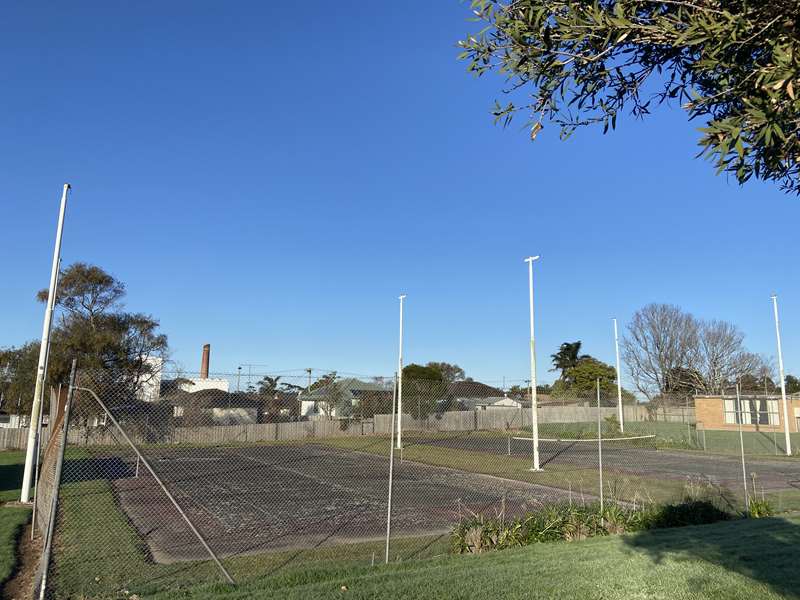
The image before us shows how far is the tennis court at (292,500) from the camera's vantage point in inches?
408

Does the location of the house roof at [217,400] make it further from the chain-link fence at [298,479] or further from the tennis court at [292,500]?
the tennis court at [292,500]

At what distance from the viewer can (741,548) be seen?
7.99 meters

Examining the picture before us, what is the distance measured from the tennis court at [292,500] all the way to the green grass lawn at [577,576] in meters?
1.69

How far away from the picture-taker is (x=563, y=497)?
14.8 meters

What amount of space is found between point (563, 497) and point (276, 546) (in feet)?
26.4

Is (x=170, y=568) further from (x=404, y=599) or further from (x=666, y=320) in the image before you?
(x=666, y=320)

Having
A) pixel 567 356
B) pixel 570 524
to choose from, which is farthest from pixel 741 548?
pixel 567 356

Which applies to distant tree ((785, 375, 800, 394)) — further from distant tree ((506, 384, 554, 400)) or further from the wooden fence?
the wooden fence

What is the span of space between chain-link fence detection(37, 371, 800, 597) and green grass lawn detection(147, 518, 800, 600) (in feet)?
2.21

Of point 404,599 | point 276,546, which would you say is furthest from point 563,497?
point 404,599

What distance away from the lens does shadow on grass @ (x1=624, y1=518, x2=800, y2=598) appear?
21.7 ft

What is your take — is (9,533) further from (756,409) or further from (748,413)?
(756,409)

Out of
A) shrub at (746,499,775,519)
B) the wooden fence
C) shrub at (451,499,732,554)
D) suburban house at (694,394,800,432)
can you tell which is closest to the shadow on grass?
shrub at (451,499,732,554)

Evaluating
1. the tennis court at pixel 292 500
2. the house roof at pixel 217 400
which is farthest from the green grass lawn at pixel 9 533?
the house roof at pixel 217 400
